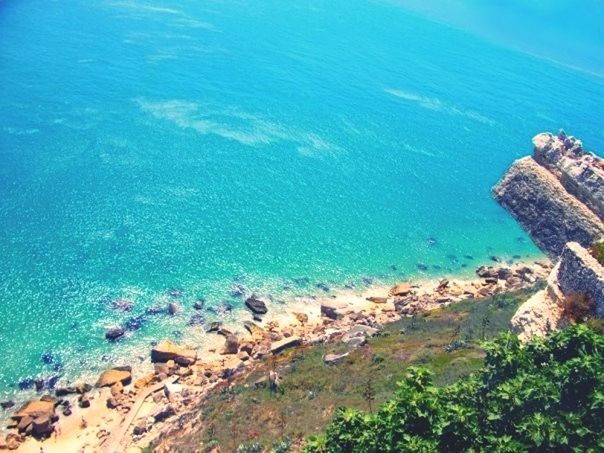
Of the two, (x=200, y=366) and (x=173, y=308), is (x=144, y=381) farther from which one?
(x=173, y=308)

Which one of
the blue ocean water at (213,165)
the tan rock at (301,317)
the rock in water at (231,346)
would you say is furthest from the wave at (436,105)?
the rock in water at (231,346)

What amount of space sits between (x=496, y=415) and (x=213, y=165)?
79083mm

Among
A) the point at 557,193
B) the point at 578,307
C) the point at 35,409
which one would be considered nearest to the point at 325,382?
the point at 578,307

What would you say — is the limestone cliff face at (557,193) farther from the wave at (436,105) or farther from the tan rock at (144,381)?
the wave at (436,105)

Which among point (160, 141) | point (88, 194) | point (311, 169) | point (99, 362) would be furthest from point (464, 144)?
point (99, 362)

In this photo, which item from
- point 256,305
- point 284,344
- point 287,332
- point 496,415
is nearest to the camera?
point 496,415

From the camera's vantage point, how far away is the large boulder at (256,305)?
238 ft

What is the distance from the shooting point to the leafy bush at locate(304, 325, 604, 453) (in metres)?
32.0

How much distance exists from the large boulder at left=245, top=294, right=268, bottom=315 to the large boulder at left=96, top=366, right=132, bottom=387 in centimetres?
1768

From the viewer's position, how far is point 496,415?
33.5 metres

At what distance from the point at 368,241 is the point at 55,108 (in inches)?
2635

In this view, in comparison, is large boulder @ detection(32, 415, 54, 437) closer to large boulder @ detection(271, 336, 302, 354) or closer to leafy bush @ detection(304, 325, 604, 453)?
large boulder @ detection(271, 336, 302, 354)

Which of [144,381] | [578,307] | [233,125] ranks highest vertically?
[578,307]

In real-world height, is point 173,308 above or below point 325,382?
below
